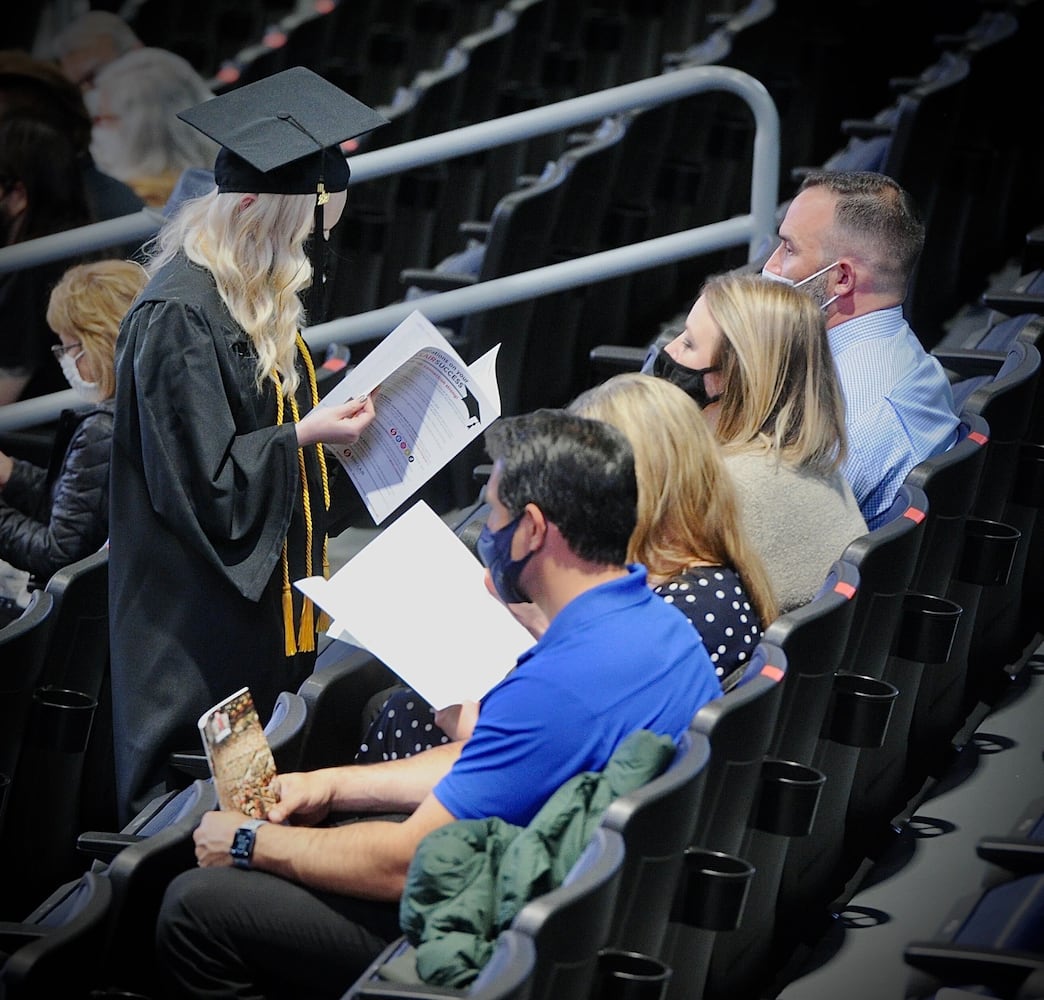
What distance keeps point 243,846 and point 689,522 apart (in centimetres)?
44

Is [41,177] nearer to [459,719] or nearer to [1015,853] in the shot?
[459,719]

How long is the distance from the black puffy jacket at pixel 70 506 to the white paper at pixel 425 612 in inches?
22.6

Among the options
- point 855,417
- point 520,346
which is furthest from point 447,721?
point 520,346

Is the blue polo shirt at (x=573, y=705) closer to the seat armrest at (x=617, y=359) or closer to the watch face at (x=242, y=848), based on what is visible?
the watch face at (x=242, y=848)

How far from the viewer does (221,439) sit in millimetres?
1561

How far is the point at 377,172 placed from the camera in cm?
232

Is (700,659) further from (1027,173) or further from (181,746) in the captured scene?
(1027,173)

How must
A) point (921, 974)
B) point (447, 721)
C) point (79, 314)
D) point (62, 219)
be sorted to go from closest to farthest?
1. point (921, 974)
2. point (447, 721)
3. point (79, 314)
4. point (62, 219)

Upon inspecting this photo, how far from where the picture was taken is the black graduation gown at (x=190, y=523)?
1.55m

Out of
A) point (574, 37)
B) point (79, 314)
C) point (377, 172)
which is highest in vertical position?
point (574, 37)

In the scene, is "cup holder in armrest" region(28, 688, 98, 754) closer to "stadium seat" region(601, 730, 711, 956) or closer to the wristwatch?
the wristwatch

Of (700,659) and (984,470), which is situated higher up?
(984,470)

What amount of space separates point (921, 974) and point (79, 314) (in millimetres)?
1264

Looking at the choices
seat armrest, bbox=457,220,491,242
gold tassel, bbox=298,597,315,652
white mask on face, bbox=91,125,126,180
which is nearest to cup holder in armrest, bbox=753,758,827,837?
gold tassel, bbox=298,597,315,652
